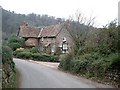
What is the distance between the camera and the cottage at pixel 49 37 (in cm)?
5691

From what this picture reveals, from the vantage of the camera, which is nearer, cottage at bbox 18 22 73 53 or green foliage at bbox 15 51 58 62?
green foliage at bbox 15 51 58 62

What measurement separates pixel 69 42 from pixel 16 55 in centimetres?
1315

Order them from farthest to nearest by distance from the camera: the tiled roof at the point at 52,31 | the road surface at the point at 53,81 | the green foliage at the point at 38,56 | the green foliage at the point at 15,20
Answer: the green foliage at the point at 15,20
the tiled roof at the point at 52,31
the green foliage at the point at 38,56
the road surface at the point at 53,81

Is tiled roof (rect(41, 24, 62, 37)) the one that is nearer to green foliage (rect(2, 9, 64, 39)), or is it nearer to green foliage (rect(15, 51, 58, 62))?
green foliage (rect(2, 9, 64, 39))

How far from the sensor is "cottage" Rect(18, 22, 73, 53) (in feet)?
187

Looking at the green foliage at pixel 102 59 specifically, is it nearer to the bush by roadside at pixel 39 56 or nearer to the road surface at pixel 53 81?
the road surface at pixel 53 81

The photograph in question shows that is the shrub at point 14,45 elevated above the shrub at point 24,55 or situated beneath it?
elevated above

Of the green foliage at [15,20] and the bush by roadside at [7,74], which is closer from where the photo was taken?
the bush by roadside at [7,74]

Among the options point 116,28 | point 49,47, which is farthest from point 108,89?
point 49,47

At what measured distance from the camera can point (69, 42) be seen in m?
59.3

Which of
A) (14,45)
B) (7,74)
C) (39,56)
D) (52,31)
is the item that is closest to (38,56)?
(39,56)

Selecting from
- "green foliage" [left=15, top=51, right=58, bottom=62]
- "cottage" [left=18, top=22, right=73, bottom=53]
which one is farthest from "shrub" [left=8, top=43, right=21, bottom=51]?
"green foliage" [left=15, top=51, right=58, bottom=62]

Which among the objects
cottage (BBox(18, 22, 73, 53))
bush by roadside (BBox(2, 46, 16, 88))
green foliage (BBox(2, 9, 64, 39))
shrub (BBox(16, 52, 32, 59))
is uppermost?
green foliage (BBox(2, 9, 64, 39))

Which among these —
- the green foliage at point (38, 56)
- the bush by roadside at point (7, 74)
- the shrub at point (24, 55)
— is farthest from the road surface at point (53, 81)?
the shrub at point (24, 55)
